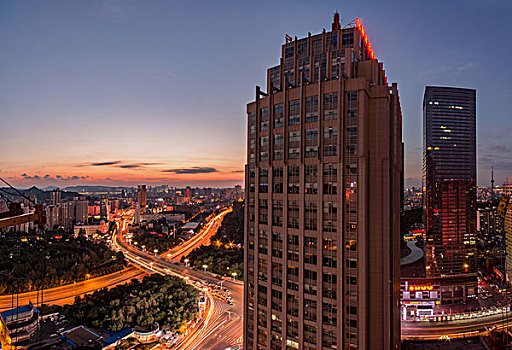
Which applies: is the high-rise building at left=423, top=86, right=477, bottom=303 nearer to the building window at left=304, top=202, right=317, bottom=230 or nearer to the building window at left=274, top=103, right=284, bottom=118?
the building window at left=304, top=202, right=317, bottom=230

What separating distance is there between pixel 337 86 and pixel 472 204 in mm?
68688

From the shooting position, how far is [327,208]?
2270cm

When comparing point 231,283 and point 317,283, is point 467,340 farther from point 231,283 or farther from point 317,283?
point 231,283

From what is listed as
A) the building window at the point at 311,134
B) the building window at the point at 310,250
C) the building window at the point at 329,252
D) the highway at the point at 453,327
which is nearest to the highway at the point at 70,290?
the building window at the point at 310,250

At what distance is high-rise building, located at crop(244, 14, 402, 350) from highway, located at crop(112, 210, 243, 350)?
54.6 feet

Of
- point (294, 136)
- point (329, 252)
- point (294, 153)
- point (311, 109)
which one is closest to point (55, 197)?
point (294, 153)

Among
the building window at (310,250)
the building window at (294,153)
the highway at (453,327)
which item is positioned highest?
the building window at (294,153)

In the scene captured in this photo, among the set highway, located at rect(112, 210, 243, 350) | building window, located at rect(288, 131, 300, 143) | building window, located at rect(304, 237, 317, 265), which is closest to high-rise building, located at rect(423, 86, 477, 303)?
highway, located at rect(112, 210, 243, 350)

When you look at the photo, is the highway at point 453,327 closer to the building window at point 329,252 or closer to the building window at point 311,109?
the building window at point 329,252

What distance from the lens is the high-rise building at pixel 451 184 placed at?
231ft

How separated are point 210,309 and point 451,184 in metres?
58.9

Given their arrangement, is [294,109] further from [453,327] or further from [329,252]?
[453,327]

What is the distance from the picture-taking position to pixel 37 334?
3797 centimetres

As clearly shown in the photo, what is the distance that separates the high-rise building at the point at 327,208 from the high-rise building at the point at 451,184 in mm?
54117
